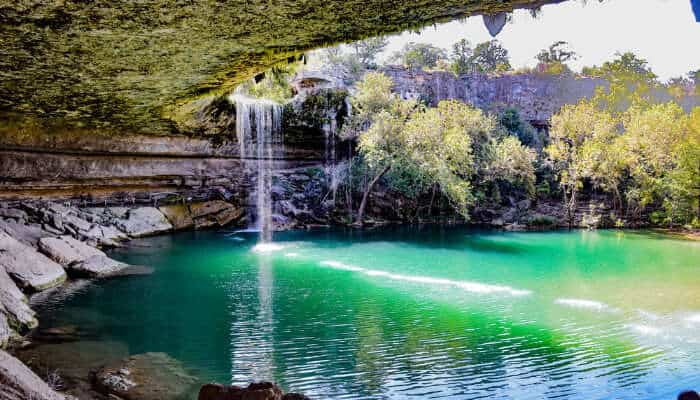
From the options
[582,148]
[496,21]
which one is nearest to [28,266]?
[496,21]

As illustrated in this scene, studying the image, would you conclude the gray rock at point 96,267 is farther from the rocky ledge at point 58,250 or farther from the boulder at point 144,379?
the boulder at point 144,379

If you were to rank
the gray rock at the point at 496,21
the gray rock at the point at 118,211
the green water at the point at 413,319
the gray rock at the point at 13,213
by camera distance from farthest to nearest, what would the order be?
1. the gray rock at the point at 118,211
2. the gray rock at the point at 13,213
3. the green water at the point at 413,319
4. the gray rock at the point at 496,21

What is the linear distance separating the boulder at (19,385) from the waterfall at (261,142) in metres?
14.7

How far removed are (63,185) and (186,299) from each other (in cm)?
1098

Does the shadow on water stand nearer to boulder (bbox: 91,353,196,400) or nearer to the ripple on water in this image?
the ripple on water

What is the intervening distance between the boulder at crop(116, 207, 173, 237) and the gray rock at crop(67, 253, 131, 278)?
19.3 feet

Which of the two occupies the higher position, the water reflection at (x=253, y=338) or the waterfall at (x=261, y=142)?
the waterfall at (x=261, y=142)

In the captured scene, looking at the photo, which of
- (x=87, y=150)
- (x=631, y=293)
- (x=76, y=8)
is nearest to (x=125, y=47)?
(x=76, y=8)

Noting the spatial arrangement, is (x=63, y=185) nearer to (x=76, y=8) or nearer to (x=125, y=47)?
(x=125, y=47)

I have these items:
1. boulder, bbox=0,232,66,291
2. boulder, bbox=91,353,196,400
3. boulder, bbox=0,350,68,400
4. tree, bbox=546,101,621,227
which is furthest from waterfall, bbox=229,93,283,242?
boulder, bbox=0,350,68,400

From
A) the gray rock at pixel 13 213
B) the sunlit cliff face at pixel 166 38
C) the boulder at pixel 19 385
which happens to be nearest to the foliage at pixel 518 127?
the sunlit cliff face at pixel 166 38

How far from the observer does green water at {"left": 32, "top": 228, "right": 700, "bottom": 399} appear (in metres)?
6.30

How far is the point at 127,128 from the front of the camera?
1540 cm

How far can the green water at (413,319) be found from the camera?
248 inches
